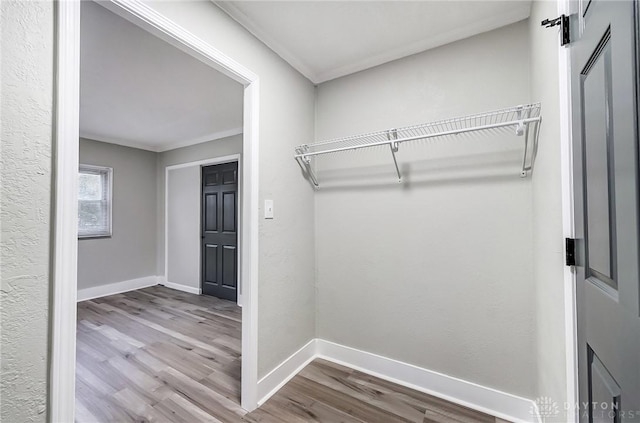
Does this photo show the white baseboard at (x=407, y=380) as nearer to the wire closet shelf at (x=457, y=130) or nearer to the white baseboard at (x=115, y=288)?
the wire closet shelf at (x=457, y=130)

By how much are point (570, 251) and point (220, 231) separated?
13.4ft

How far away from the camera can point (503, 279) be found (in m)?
1.64

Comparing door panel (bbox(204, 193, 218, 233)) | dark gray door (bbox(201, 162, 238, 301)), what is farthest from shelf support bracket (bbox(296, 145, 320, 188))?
door panel (bbox(204, 193, 218, 233))

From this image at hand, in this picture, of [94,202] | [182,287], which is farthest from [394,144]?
[94,202]

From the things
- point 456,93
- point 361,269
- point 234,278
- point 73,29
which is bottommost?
point 234,278

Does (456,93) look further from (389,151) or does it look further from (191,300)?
(191,300)

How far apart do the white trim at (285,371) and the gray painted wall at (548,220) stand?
1.54 meters

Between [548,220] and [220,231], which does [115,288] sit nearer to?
[220,231]

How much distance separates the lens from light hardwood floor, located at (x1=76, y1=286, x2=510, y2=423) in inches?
64.7

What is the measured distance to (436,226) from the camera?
6.00ft

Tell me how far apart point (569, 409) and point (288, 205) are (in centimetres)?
176

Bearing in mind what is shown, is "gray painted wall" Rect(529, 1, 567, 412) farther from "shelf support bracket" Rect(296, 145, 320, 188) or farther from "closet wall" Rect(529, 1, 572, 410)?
"shelf support bracket" Rect(296, 145, 320, 188)

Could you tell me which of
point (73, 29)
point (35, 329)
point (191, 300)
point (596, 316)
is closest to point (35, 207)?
point (35, 329)

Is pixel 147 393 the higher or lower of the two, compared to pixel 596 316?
lower
